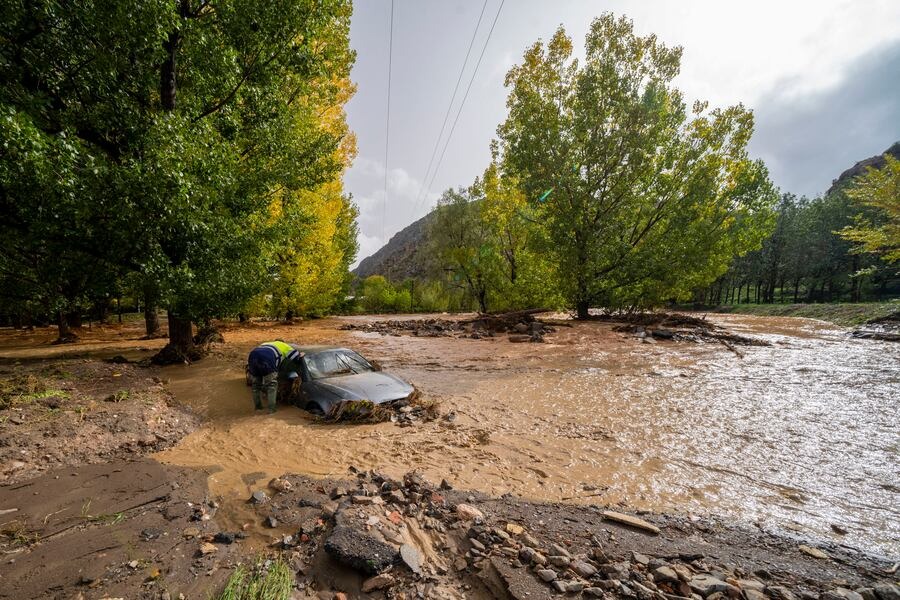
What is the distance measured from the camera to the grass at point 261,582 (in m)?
2.25

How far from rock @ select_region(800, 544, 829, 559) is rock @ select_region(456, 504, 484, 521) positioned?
8.85 feet

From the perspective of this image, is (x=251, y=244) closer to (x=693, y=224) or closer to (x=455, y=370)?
(x=455, y=370)

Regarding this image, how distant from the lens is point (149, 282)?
8.53m

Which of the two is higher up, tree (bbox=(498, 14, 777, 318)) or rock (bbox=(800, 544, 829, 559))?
tree (bbox=(498, 14, 777, 318))

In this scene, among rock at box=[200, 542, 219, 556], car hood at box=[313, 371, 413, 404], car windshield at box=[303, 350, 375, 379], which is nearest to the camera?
rock at box=[200, 542, 219, 556]

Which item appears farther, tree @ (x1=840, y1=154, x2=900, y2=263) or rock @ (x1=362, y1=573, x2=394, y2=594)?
tree @ (x1=840, y1=154, x2=900, y2=263)

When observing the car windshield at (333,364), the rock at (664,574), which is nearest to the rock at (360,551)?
the rock at (664,574)

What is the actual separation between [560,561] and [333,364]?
589 cm

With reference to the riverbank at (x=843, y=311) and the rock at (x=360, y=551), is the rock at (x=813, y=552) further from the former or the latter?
the riverbank at (x=843, y=311)

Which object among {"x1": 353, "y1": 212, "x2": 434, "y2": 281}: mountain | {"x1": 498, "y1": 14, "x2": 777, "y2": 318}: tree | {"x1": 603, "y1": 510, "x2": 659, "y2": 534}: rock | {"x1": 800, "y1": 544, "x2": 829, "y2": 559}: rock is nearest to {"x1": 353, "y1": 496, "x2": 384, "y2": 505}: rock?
{"x1": 603, "y1": 510, "x2": 659, "y2": 534}: rock

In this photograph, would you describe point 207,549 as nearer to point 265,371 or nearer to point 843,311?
point 265,371

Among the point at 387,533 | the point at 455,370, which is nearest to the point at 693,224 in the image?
the point at 455,370

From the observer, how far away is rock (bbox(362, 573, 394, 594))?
2363mm

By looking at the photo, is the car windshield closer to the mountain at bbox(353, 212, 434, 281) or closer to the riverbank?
the riverbank
